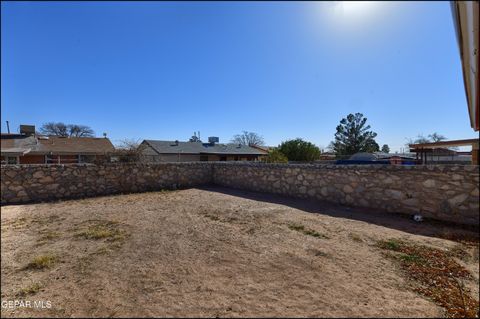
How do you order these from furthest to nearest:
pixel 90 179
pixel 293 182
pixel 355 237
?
pixel 90 179 < pixel 293 182 < pixel 355 237

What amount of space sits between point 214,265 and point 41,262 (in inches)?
78.7

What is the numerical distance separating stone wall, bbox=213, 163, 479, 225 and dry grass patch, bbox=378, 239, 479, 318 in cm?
185

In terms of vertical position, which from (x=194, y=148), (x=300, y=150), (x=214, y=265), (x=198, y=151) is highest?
(x=194, y=148)

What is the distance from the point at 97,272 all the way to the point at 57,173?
6334 mm

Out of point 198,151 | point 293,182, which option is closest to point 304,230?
point 293,182

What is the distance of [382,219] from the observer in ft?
16.3

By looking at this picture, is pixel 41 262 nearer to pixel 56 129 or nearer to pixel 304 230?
pixel 304 230

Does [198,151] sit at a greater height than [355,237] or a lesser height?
greater

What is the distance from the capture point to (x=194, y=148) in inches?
1101

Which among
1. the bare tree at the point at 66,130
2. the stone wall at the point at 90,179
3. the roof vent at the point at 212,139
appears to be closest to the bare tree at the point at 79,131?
the bare tree at the point at 66,130

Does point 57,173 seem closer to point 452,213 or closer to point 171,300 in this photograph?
point 171,300

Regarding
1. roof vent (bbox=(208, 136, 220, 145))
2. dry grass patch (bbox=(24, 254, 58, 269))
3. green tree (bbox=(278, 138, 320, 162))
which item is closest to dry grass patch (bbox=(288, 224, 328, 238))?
dry grass patch (bbox=(24, 254, 58, 269))

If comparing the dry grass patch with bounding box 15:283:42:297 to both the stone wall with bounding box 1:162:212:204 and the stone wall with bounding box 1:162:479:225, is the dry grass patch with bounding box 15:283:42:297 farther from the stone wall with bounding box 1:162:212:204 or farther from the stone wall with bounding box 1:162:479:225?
the stone wall with bounding box 1:162:479:225

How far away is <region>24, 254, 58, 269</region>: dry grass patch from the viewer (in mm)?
2779
